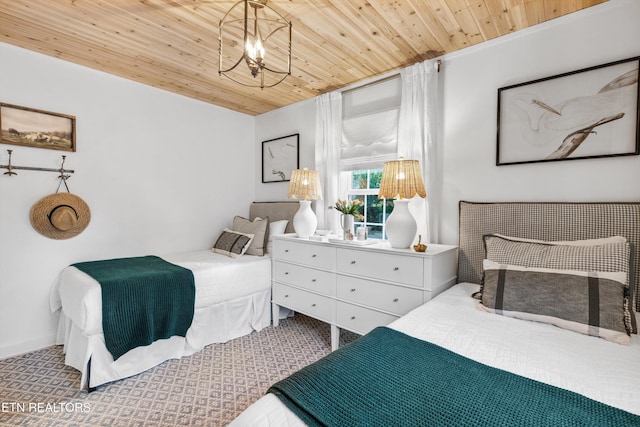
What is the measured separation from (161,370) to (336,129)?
8.51 feet

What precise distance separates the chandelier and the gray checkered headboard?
1669 mm

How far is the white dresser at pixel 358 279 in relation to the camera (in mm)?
1999

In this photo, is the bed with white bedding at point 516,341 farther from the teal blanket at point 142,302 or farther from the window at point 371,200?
the teal blanket at point 142,302

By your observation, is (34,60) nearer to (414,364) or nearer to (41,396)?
(41,396)

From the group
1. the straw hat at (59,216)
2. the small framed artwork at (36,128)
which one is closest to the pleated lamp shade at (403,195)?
the straw hat at (59,216)

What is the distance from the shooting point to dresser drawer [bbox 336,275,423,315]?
2.01m

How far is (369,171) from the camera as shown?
301 cm

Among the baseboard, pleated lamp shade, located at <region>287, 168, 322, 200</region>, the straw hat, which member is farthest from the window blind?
the baseboard

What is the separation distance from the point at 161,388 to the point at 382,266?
173 centimetres

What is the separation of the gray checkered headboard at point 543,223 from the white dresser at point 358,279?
0.13 meters

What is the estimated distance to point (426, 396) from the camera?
2.84 feet

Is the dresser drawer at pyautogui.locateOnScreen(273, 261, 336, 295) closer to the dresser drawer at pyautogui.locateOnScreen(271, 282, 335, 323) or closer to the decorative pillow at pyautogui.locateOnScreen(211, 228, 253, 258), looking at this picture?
the dresser drawer at pyautogui.locateOnScreen(271, 282, 335, 323)

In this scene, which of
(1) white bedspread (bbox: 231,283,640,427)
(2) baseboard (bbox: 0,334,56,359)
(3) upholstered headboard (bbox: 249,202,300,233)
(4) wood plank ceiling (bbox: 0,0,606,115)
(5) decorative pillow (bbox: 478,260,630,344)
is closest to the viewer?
(1) white bedspread (bbox: 231,283,640,427)

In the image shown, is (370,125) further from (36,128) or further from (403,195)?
(36,128)
